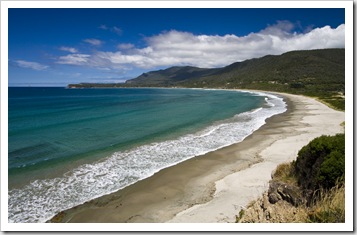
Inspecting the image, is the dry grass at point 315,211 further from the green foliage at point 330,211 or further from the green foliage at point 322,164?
the green foliage at point 322,164

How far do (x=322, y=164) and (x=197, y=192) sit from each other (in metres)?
5.79

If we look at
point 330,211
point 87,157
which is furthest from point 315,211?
point 87,157

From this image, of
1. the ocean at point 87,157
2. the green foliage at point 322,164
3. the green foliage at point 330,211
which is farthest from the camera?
the ocean at point 87,157

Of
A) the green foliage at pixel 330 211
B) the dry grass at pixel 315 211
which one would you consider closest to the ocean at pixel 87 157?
the dry grass at pixel 315 211

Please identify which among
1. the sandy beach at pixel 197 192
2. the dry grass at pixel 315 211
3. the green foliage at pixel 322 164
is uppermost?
the green foliage at pixel 322 164

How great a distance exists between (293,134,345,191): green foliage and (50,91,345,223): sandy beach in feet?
8.42

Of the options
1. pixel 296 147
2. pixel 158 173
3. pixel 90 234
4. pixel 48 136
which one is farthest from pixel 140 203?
pixel 48 136

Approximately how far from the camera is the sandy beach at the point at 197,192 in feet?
28.6

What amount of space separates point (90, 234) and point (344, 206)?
4702 millimetres

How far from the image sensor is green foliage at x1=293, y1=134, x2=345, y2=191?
546 cm

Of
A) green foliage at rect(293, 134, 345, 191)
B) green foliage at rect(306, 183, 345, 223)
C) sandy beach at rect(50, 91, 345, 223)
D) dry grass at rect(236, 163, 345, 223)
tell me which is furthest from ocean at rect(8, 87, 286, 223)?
green foliage at rect(306, 183, 345, 223)

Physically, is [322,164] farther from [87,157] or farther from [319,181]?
[87,157]

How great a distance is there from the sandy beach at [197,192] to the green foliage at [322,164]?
257 cm

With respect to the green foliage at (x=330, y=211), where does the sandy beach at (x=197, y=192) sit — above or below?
below
